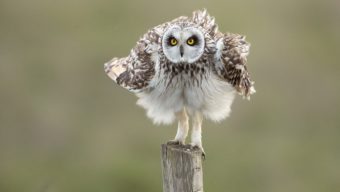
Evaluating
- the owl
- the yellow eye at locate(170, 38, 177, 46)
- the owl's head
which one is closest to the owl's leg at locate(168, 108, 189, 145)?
the owl

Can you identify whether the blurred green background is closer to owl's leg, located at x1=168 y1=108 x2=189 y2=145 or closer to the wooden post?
owl's leg, located at x1=168 y1=108 x2=189 y2=145

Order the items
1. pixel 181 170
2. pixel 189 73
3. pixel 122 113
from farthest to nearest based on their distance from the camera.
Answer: pixel 122 113 < pixel 189 73 < pixel 181 170

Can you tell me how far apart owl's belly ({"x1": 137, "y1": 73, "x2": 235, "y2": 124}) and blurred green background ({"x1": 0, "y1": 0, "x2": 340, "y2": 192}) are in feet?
12.7

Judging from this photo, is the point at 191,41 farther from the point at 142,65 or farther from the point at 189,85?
the point at 142,65

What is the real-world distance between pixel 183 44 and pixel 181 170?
2.29ft

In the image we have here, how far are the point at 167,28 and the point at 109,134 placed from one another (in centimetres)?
478

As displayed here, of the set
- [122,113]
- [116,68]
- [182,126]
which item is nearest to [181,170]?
[182,126]

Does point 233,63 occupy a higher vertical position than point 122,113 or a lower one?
higher

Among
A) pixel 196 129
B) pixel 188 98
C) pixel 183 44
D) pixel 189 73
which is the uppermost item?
pixel 183 44

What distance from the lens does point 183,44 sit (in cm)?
559

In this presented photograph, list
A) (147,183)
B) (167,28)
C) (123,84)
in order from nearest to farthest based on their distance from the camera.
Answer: (167,28)
(123,84)
(147,183)
